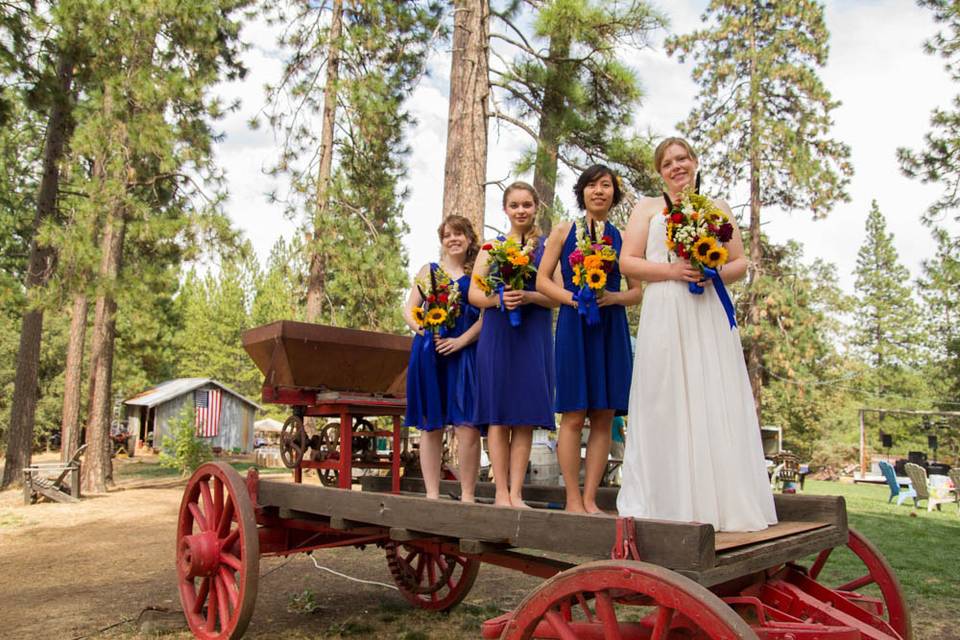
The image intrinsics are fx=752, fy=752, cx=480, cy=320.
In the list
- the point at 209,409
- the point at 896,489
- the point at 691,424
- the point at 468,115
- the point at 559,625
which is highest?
the point at 468,115

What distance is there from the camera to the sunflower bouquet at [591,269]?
Result: 11.3 feet

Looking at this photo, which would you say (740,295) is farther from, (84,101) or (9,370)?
(9,370)

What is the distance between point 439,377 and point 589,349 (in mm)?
1102

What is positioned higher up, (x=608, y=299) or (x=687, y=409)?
(x=608, y=299)

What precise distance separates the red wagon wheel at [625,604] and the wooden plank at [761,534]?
322mm

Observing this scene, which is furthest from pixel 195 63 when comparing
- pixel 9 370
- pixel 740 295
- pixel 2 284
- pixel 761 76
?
pixel 9 370

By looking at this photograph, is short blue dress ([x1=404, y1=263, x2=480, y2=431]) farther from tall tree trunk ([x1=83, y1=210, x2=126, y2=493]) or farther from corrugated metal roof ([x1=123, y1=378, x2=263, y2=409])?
corrugated metal roof ([x1=123, y1=378, x2=263, y2=409])

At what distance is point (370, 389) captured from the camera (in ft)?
18.2

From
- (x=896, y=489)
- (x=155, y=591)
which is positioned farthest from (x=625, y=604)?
(x=896, y=489)

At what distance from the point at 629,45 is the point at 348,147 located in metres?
7.95

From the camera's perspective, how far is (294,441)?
543 cm

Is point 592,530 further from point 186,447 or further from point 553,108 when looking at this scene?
point 186,447

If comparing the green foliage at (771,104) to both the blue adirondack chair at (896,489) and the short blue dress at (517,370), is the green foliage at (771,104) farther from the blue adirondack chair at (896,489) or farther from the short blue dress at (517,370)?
the short blue dress at (517,370)

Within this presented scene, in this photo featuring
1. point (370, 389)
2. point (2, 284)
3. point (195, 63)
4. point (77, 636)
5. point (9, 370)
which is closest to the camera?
point (77, 636)
